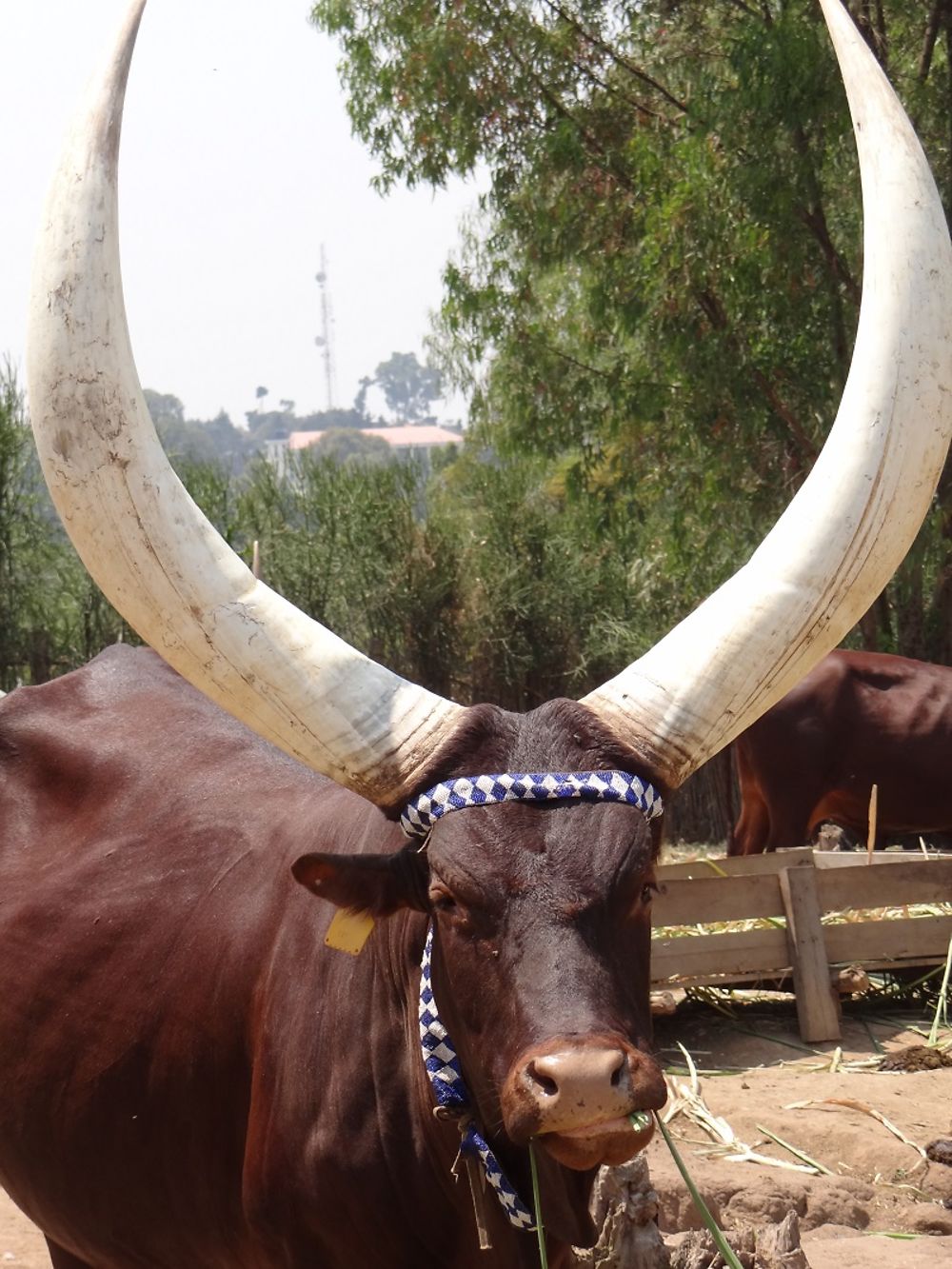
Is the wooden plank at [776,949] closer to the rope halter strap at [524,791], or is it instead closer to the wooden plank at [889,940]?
the wooden plank at [889,940]

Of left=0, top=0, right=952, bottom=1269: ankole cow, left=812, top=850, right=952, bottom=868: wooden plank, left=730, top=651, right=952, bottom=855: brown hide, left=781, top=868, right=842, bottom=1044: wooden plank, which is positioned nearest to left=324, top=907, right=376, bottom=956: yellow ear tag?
left=0, top=0, right=952, bottom=1269: ankole cow

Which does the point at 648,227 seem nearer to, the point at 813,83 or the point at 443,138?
the point at 813,83

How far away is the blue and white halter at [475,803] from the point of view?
2.46m

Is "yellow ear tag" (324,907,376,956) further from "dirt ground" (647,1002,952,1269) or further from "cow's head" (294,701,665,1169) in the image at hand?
"dirt ground" (647,1002,952,1269)

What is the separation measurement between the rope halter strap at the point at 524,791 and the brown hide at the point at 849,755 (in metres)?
7.70

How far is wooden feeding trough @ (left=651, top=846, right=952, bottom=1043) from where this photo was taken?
736cm

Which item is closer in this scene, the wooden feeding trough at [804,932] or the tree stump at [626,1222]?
the tree stump at [626,1222]

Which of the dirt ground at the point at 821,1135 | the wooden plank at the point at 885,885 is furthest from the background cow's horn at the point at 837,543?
the wooden plank at the point at 885,885

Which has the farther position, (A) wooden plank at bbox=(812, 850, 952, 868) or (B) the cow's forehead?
(A) wooden plank at bbox=(812, 850, 952, 868)

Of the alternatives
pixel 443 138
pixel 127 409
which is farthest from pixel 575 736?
pixel 443 138

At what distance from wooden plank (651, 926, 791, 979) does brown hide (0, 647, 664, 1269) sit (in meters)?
3.77

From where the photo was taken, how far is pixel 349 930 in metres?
2.70

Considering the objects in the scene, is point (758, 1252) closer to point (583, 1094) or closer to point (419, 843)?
point (419, 843)

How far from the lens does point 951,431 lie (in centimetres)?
269
